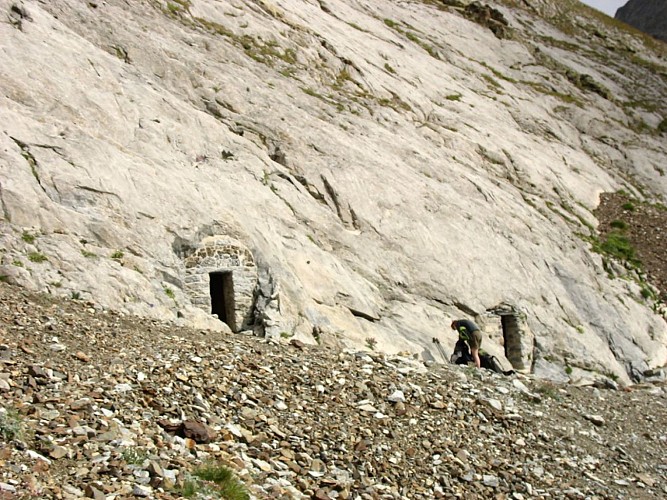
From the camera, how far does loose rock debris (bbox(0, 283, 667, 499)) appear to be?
7926 mm

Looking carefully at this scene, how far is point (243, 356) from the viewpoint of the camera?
39.7 feet

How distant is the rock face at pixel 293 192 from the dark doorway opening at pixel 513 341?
7cm

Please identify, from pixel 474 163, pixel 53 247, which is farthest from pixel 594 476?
pixel 474 163

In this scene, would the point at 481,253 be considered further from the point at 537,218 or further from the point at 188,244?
the point at 188,244

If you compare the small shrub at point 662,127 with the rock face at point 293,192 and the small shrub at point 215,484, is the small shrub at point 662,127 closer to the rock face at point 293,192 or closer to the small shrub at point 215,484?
the rock face at point 293,192

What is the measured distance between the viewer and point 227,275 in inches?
652

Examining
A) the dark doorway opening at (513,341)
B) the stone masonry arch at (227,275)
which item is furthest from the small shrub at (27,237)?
A: the dark doorway opening at (513,341)

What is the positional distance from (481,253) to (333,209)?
5.65m

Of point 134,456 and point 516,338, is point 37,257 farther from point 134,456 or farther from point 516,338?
point 516,338

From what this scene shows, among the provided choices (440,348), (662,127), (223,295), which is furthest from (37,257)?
(662,127)

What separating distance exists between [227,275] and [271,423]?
6.94 metres

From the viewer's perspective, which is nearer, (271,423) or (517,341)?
(271,423)

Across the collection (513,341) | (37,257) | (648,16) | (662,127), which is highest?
(648,16)

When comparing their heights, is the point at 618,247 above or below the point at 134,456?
above
